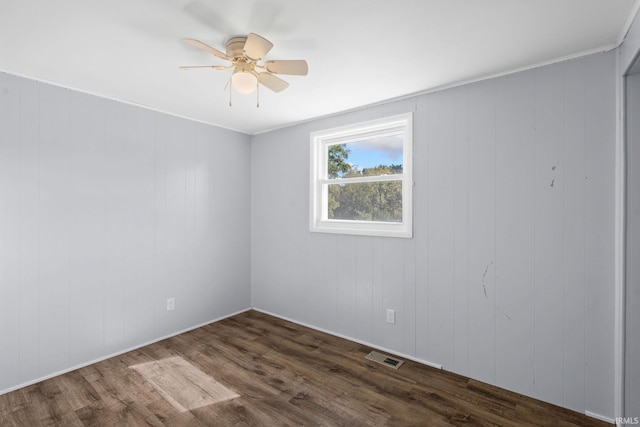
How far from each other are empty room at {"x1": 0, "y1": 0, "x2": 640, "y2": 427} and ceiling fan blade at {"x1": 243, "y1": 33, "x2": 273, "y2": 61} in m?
0.02

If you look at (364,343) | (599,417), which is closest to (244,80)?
(364,343)

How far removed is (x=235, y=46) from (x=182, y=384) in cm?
242

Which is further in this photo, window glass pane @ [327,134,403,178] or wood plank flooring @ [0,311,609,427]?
window glass pane @ [327,134,403,178]

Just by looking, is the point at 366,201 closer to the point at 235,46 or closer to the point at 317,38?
the point at 317,38

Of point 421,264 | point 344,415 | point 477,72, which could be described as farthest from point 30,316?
point 477,72

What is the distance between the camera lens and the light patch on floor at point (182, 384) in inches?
85.6

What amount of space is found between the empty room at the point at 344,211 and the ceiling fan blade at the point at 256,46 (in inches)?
0.7

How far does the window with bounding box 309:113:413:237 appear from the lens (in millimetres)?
2857

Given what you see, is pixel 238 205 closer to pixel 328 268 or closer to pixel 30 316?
pixel 328 268

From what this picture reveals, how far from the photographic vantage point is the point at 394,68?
221 centimetres

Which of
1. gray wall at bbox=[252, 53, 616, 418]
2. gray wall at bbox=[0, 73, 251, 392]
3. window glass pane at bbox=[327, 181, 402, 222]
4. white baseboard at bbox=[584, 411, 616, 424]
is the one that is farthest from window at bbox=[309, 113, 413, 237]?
white baseboard at bbox=[584, 411, 616, 424]

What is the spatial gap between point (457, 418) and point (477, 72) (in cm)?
239

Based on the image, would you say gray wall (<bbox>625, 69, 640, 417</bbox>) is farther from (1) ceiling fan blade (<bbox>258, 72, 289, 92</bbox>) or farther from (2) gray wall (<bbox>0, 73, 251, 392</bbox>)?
(2) gray wall (<bbox>0, 73, 251, 392</bbox>)

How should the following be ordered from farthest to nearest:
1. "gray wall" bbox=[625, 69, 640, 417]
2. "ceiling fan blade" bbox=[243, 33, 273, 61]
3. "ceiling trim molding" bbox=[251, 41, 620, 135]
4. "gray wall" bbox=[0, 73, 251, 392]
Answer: "gray wall" bbox=[0, 73, 251, 392] → "ceiling trim molding" bbox=[251, 41, 620, 135] → "gray wall" bbox=[625, 69, 640, 417] → "ceiling fan blade" bbox=[243, 33, 273, 61]
